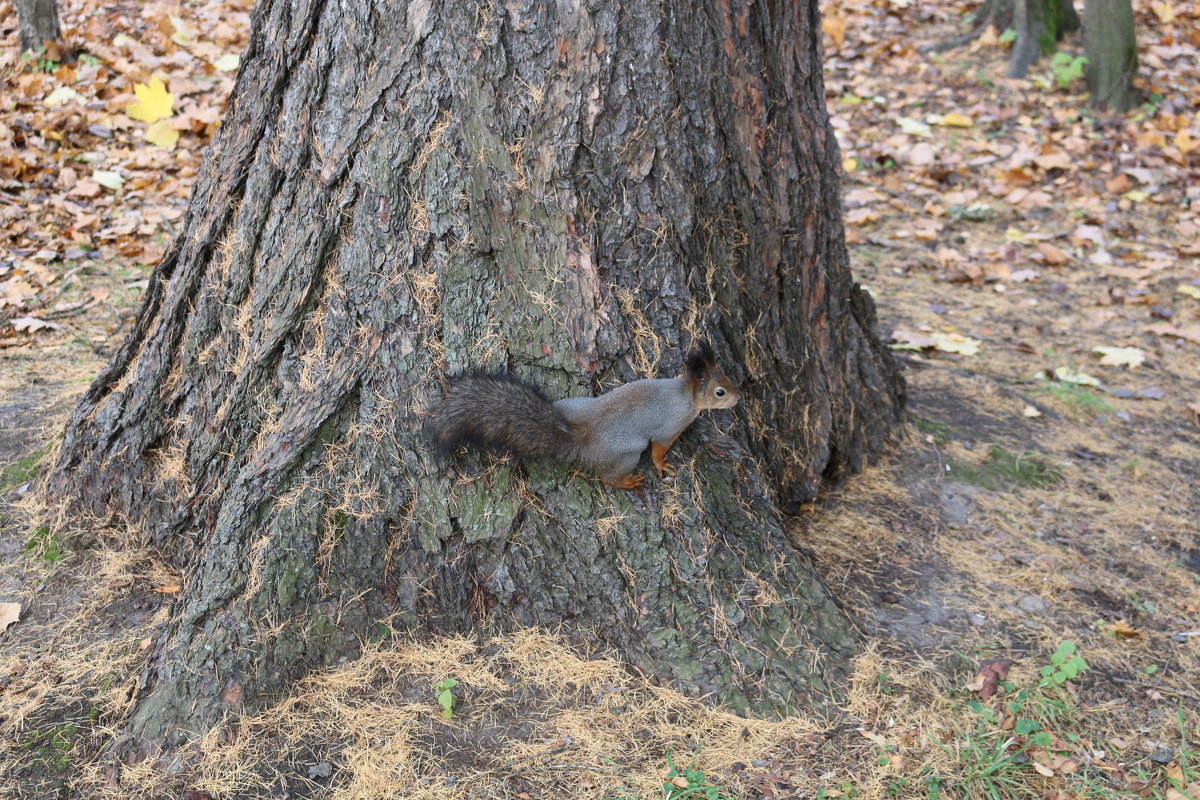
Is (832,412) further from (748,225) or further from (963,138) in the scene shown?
(963,138)

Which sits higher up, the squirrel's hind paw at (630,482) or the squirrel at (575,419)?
the squirrel at (575,419)

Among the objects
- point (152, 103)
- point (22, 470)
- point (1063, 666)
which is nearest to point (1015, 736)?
point (1063, 666)

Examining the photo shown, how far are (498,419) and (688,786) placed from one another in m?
1.06

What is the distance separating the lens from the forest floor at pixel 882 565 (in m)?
2.43

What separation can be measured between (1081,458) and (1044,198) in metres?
3.49

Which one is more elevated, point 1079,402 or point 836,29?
point 836,29

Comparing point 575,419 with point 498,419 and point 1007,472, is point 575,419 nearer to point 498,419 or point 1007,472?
point 498,419

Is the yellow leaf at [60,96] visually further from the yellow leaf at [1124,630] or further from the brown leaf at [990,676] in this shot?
the yellow leaf at [1124,630]

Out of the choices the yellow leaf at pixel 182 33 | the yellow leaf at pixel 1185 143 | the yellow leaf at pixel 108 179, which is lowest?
the yellow leaf at pixel 1185 143

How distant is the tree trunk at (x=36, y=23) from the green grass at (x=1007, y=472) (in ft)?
21.9

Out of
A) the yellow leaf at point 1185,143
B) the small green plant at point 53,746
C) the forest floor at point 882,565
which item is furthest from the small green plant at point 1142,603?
the yellow leaf at point 1185,143

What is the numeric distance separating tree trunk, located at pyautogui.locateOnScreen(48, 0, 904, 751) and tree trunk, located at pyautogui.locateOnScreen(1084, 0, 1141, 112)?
6.07 meters

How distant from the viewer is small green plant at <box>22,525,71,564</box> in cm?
306

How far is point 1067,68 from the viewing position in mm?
7945
